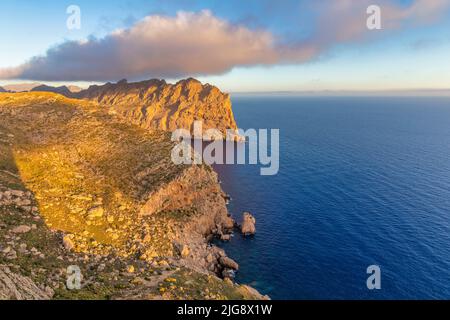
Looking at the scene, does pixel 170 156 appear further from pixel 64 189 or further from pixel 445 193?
pixel 445 193

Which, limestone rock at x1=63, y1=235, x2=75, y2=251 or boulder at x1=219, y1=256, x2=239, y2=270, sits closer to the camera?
limestone rock at x1=63, y1=235, x2=75, y2=251

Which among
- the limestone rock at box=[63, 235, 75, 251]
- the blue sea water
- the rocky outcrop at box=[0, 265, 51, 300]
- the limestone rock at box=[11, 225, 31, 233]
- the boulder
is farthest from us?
the boulder

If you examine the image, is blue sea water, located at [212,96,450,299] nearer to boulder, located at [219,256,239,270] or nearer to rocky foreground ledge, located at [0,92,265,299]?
boulder, located at [219,256,239,270]

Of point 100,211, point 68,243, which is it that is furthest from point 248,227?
point 68,243

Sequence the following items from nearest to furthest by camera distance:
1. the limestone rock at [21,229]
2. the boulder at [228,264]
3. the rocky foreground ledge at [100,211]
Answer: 1. the rocky foreground ledge at [100,211]
2. the limestone rock at [21,229]
3. the boulder at [228,264]

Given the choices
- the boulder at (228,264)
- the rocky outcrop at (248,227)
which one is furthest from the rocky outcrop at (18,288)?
the rocky outcrop at (248,227)

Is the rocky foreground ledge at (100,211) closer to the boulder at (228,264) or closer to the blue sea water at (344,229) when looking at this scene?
the boulder at (228,264)

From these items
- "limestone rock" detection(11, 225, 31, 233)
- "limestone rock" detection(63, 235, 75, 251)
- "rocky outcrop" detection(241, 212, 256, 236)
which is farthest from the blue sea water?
"limestone rock" detection(11, 225, 31, 233)
